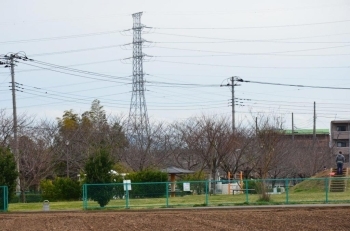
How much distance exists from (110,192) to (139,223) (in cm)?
1348

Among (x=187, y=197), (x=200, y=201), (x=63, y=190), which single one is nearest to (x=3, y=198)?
(x=63, y=190)

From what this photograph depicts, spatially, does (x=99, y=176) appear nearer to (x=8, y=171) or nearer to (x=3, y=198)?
(x=3, y=198)

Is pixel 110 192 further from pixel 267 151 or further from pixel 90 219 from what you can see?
pixel 267 151

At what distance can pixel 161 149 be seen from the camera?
262ft

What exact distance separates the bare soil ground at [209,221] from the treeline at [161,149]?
2427cm

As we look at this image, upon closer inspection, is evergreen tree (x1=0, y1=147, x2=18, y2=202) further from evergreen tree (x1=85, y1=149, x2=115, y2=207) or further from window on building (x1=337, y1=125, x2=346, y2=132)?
window on building (x1=337, y1=125, x2=346, y2=132)

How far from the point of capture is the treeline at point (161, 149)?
64250 mm

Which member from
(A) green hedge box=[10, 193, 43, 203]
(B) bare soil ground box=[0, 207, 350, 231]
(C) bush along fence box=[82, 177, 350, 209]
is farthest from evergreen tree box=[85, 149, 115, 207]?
(A) green hedge box=[10, 193, 43, 203]

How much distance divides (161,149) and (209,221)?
51.5 metres

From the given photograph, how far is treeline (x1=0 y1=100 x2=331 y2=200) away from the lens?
64.2 meters

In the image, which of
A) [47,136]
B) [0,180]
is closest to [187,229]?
[0,180]

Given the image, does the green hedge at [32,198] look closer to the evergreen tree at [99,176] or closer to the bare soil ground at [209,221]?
the evergreen tree at [99,176]

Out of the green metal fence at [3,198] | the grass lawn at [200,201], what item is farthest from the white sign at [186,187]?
the green metal fence at [3,198]

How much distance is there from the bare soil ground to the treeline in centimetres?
2427
